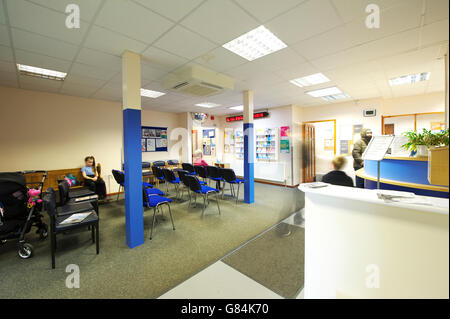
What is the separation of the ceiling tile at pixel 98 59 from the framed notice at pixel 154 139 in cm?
347

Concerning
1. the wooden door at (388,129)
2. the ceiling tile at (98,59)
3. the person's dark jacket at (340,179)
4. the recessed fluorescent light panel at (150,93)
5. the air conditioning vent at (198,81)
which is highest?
the recessed fluorescent light panel at (150,93)

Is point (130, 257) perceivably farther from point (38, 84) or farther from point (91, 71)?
point (38, 84)

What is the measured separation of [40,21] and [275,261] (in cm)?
376

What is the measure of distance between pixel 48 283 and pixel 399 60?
18.4 feet

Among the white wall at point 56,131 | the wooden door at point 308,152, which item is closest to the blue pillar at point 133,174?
the white wall at point 56,131

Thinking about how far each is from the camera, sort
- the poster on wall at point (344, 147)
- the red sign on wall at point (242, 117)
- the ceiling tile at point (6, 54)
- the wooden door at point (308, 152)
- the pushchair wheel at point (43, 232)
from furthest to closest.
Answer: the red sign on wall at point (242, 117) < the wooden door at point (308, 152) < the poster on wall at point (344, 147) < the pushchair wheel at point (43, 232) < the ceiling tile at point (6, 54)

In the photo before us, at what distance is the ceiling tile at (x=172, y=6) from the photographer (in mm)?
1778

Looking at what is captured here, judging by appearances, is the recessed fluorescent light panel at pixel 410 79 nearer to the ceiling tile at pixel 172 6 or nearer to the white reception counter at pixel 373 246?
the white reception counter at pixel 373 246

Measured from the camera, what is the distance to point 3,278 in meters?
1.99

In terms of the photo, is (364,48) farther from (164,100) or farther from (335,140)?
(164,100)

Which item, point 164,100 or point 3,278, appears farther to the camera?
point 164,100
